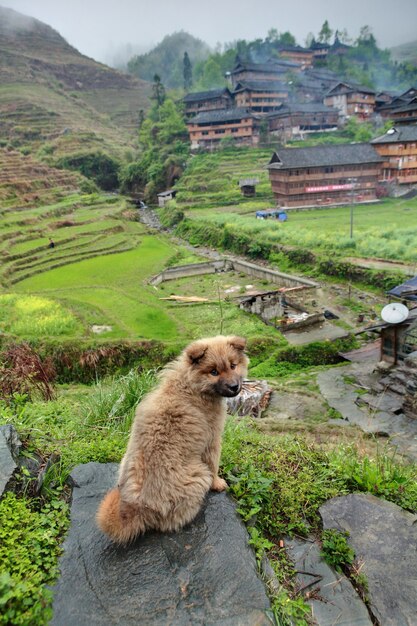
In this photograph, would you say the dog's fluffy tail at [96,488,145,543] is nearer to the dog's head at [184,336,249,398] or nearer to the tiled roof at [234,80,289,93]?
the dog's head at [184,336,249,398]

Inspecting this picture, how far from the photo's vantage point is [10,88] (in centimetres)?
9225

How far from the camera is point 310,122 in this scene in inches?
2689

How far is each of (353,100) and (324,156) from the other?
30.8 metres

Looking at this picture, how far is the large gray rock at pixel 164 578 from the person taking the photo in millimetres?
2779

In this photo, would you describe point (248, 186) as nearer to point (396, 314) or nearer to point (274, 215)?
point (274, 215)

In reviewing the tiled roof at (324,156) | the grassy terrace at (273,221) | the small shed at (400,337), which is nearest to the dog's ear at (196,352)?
the small shed at (400,337)

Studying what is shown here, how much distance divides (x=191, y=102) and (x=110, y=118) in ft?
Result: 138

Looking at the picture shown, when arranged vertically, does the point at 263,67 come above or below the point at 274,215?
above

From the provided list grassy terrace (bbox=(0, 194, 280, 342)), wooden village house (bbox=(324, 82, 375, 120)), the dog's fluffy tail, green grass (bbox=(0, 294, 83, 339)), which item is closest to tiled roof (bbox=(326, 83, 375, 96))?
wooden village house (bbox=(324, 82, 375, 120))

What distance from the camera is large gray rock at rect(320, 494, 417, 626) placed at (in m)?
3.17

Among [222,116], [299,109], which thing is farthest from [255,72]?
[222,116]

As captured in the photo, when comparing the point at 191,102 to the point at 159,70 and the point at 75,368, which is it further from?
A: the point at 159,70

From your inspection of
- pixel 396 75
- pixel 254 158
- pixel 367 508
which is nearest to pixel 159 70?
pixel 396 75

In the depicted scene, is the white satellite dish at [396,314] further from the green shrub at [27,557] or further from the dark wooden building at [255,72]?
the dark wooden building at [255,72]
